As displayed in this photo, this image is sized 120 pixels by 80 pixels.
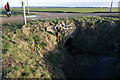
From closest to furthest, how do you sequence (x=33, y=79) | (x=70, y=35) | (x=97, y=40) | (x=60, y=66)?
(x=33, y=79) < (x=60, y=66) < (x=70, y=35) < (x=97, y=40)

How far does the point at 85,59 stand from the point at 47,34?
10.2m

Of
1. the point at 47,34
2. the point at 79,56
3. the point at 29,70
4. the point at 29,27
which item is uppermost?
the point at 29,27

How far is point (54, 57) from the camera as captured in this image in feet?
46.2

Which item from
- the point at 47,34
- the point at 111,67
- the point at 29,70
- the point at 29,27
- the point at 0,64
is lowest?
the point at 111,67

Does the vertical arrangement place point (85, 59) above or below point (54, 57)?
below

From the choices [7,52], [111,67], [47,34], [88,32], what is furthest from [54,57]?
[111,67]

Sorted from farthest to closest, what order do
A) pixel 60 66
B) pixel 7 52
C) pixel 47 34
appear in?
pixel 47 34 → pixel 60 66 → pixel 7 52

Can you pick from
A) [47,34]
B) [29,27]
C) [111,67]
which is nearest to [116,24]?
[111,67]

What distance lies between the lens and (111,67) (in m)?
18.9

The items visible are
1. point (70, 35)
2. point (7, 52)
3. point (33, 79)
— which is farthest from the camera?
point (70, 35)

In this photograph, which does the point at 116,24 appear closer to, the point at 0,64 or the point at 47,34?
the point at 47,34

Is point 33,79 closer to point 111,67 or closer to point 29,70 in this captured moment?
point 29,70

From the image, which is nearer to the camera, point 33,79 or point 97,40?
point 33,79

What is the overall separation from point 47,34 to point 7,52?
21.8 feet
